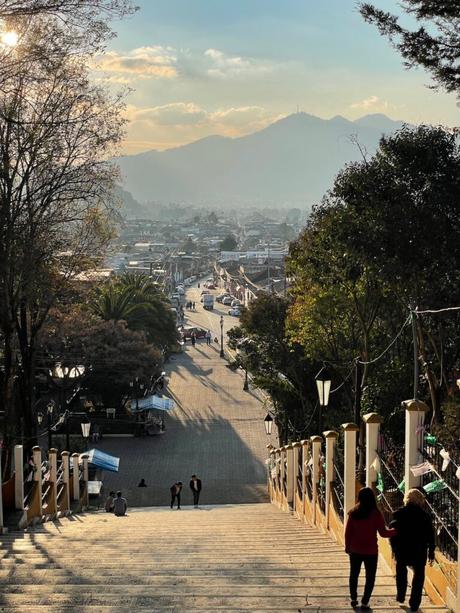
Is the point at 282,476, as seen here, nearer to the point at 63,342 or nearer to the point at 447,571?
the point at 447,571

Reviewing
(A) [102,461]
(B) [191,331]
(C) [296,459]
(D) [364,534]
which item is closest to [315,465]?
(C) [296,459]

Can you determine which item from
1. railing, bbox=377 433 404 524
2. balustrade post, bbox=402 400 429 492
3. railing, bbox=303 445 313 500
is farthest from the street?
balustrade post, bbox=402 400 429 492

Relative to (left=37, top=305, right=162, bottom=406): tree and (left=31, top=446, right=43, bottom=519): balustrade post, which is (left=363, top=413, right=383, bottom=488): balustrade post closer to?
(left=31, top=446, right=43, bottom=519): balustrade post

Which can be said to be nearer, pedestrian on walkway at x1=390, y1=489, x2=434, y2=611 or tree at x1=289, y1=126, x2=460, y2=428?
pedestrian on walkway at x1=390, y1=489, x2=434, y2=611

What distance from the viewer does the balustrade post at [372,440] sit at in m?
6.00

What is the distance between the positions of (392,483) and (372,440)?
1.40 m

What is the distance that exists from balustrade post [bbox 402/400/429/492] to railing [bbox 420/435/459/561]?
0.19 feet

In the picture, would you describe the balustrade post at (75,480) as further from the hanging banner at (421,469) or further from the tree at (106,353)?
the tree at (106,353)

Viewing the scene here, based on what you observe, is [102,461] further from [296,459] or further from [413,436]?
[413,436]

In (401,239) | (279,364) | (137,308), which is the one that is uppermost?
(137,308)

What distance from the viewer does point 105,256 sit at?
1345cm

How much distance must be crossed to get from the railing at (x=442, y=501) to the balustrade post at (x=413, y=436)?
0.06m

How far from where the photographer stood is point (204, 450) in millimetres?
22312

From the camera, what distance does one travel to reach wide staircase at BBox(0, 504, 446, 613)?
4457 millimetres
